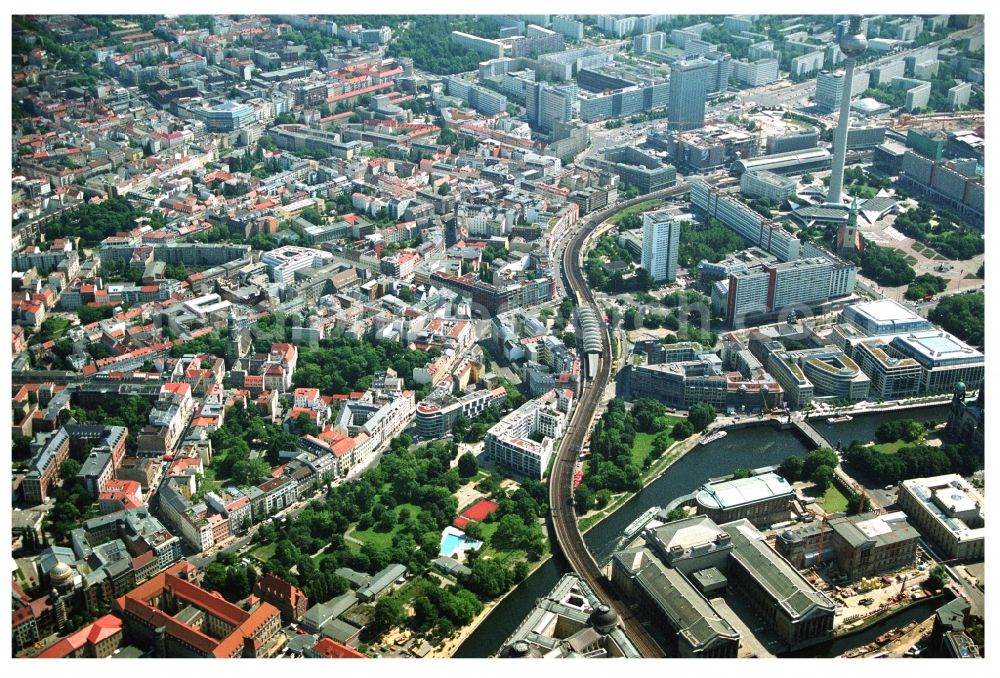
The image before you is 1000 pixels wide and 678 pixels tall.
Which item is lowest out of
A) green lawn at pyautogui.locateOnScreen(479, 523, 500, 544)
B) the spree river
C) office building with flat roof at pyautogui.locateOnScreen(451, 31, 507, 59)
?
the spree river

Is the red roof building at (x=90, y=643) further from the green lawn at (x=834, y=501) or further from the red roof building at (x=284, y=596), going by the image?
the green lawn at (x=834, y=501)

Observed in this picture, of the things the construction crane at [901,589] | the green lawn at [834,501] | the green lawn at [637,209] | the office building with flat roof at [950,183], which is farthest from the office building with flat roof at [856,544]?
the office building with flat roof at [950,183]

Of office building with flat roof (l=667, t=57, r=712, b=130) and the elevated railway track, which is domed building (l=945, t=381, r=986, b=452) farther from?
office building with flat roof (l=667, t=57, r=712, b=130)

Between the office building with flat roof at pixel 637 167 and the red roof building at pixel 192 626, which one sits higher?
the office building with flat roof at pixel 637 167

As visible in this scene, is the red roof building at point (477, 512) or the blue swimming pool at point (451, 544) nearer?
the blue swimming pool at point (451, 544)

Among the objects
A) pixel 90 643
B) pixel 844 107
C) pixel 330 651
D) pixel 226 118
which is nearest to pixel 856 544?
pixel 330 651

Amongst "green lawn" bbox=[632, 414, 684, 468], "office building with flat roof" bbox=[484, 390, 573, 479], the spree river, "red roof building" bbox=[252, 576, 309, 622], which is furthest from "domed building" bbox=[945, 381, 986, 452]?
"red roof building" bbox=[252, 576, 309, 622]
